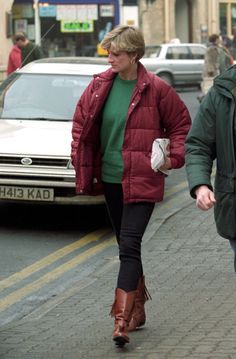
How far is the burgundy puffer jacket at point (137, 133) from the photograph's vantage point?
585cm

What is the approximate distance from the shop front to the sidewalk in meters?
27.5

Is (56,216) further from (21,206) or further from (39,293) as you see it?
(39,293)

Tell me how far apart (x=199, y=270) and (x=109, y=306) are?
3.94 ft

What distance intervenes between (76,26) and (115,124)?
33.2 metres

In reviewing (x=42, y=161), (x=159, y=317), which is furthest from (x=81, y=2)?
(x=159, y=317)

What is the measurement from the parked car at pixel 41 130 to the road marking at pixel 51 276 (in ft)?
→ 2.47

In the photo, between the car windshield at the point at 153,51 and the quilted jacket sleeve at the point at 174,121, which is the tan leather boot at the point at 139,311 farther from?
the car windshield at the point at 153,51

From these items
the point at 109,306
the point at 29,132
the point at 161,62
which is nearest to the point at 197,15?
the point at 161,62

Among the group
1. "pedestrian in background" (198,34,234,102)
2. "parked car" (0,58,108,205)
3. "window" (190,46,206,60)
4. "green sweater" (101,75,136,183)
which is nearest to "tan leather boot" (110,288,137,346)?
"green sweater" (101,75,136,183)

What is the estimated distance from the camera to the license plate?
9.69 meters

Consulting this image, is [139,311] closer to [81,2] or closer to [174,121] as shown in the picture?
[174,121]

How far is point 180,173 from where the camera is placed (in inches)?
536

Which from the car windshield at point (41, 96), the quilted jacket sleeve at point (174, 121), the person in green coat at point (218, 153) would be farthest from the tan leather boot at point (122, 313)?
the car windshield at point (41, 96)

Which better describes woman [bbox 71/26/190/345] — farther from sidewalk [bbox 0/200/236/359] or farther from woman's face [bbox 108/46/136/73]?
sidewalk [bbox 0/200/236/359]
